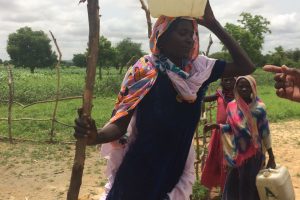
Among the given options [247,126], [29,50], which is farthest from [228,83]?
[29,50]

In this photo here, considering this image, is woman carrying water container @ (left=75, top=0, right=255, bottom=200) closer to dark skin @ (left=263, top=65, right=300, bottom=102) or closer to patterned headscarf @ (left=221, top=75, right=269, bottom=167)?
dark skin @ (left=263, top=65, right=300, bottom=102)

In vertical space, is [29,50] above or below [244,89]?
above

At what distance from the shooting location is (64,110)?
43.8ft

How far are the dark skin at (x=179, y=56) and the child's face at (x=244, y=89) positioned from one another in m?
1.79

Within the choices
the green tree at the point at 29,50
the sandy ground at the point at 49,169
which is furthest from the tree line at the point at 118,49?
the sandy ground at the point at 49,169

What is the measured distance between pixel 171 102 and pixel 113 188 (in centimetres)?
55

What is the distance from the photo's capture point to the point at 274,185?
358 cm

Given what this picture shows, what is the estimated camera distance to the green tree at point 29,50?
5625 cm

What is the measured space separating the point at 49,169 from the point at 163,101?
490 centimetres

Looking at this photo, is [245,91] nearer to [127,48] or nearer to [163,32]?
[163,32]

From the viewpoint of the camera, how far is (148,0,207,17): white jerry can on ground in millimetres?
1935

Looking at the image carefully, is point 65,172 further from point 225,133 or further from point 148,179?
point 148,179

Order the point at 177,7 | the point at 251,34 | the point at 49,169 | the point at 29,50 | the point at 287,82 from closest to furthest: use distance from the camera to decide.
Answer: the point at 177,7
the point at 287,82
the point at 49,169
the point at 251,34
the point at 29,50

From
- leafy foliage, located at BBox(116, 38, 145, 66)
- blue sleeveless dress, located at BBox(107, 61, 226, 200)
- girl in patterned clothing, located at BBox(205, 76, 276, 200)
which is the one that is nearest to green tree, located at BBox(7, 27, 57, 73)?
leafy foliage, located at BBox(116, 38, 145, 66)
